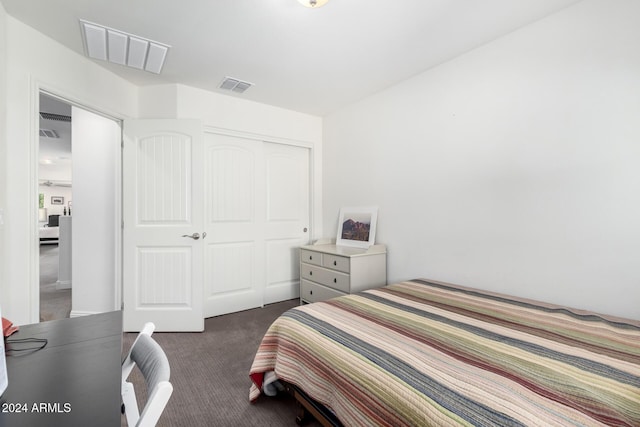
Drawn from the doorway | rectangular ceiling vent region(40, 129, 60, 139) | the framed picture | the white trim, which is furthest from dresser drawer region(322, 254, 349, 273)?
rectangular ceiling vent region(40, 129, 60, 139)

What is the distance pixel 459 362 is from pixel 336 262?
187 cm

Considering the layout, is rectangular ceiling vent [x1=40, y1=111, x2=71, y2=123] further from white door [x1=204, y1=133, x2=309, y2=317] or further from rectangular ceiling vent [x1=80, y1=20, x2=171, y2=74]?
white door [x1=204, y1=133, x2=309, y2=317]

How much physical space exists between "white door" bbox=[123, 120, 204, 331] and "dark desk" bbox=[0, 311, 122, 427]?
168 cm

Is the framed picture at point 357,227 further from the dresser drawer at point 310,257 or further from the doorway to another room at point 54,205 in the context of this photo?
the doorway to another room at point 54,205

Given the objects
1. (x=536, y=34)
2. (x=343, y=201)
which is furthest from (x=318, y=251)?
(x=536, y=34)

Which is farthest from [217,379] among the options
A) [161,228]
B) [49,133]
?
[49,133]

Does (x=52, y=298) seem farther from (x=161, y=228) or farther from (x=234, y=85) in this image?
(x=234, y=85)

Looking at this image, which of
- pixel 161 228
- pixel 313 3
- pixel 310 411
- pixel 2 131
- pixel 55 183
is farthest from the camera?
pixel 55 183

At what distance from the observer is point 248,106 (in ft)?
11.4

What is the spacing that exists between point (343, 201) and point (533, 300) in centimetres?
221

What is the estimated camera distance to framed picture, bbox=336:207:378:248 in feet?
10.7

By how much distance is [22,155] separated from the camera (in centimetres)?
201

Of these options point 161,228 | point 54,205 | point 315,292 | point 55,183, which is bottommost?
point 315,292

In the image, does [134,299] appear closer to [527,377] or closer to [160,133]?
[160,133]
